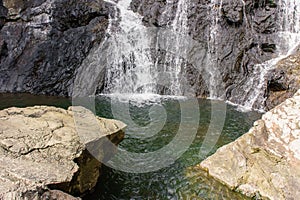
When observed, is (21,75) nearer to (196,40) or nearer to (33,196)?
(196,40)

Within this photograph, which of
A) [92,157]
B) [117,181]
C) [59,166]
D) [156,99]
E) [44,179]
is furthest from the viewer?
[156,99]

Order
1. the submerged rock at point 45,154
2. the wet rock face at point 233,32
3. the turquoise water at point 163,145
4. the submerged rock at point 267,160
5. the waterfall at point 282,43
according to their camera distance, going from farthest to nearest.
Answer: the wet rock face at point 233,32 < the waterfall at point 282,43 < the turquoise water at point 163,145 < the submerged rock at point 267,160 < the submerged rock at point 45,154

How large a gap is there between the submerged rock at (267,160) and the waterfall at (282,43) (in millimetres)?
6114

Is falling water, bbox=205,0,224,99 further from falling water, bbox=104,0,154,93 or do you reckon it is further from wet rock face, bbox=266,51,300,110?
falling water, bbox=104,0,154,93

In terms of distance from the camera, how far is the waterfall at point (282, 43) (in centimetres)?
1319

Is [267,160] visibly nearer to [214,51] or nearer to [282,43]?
[214,51]

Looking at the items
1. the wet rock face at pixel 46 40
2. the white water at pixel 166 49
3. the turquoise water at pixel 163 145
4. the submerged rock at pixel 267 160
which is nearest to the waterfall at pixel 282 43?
the white water at pixel 166 49

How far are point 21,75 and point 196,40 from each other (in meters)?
7.98

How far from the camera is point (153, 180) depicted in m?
6.64

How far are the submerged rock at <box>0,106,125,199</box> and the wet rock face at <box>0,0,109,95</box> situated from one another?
884 cm

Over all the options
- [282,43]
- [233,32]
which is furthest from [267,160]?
[233,32]

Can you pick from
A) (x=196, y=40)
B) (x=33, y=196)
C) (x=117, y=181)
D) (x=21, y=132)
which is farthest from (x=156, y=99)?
(x=33, y=196)

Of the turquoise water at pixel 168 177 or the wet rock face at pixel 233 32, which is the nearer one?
the turquoise water at pixel 168 177

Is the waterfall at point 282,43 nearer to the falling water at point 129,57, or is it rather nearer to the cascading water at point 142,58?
the cascading water at point 142,58
